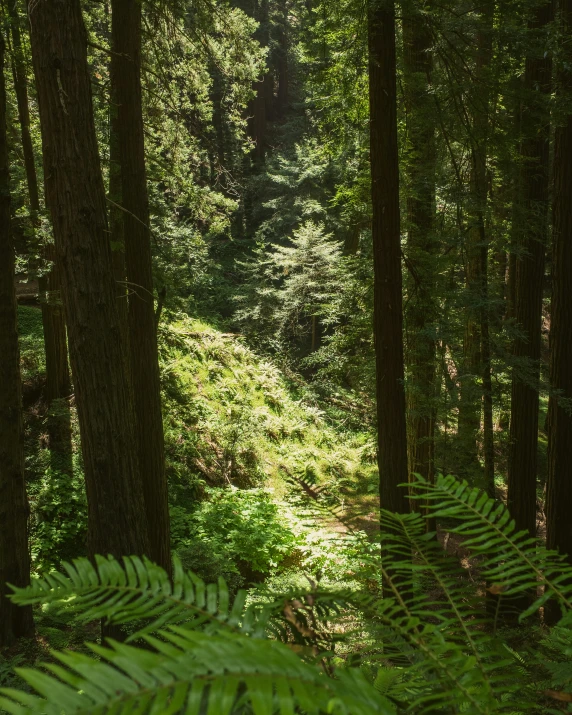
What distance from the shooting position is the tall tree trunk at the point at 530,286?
6.31 metres

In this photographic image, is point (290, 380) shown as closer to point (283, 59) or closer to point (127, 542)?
point (127, 542)

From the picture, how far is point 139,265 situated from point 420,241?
384 cm

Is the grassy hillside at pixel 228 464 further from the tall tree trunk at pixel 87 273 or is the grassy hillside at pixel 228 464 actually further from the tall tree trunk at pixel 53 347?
the tall tree trunk at pixel 87 273

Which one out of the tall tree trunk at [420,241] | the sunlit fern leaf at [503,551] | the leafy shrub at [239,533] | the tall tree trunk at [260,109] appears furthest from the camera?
the tall tree trunk at [260,109]

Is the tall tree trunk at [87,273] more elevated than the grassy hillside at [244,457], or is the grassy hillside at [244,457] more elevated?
the tall tree trunk at [87,273]

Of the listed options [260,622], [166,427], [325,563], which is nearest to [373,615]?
[260,622]

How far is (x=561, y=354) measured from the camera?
667 centimetres

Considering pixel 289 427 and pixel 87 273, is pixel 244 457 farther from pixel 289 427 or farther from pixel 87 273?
pixel 87 273

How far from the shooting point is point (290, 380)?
1720cm

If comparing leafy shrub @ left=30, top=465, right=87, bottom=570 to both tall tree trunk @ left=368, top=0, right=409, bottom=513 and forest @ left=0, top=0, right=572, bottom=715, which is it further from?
tall tree trunk @ left=368, top=0, right=409, bottom=513

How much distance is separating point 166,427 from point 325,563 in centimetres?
457

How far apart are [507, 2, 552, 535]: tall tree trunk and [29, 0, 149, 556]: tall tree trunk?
4.48m

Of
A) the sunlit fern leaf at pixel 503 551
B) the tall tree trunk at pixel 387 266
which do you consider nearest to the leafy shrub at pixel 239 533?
the tall tree trunk at pixel 387 266

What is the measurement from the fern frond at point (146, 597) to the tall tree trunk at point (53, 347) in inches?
336
